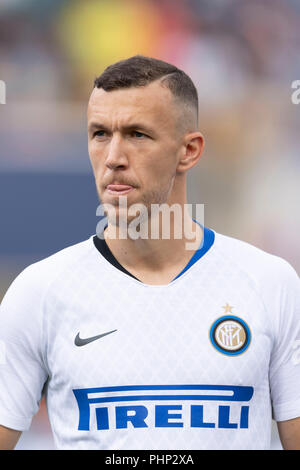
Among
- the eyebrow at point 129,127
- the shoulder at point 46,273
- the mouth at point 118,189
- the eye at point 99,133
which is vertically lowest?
the shoulder at point 46,273

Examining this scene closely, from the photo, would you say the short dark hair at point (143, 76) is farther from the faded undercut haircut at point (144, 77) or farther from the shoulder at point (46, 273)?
the shoulder at point (46, 273)

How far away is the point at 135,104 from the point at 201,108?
6.00 metres

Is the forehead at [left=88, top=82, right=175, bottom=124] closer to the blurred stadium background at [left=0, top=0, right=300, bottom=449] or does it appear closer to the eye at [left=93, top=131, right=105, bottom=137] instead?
the eye at [left=93, top=131, right=105, bottom=137]

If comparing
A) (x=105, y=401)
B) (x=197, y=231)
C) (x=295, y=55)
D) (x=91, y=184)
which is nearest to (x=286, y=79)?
(x=295, y=55)

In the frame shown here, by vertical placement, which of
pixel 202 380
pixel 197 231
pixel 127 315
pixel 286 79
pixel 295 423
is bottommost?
pixel 295 423

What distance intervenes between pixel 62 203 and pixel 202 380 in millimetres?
5349

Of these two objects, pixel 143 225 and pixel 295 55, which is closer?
pixel 143 225

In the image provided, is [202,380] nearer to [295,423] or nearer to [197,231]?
[295,423]

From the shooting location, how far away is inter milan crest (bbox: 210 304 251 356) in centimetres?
288

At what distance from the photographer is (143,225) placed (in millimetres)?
2934

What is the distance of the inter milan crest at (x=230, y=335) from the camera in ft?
9.46

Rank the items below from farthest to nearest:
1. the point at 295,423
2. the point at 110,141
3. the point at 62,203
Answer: the point at 62,203, the point at 295,423, the point at 110,141

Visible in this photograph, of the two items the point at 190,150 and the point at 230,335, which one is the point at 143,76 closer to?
the point at 190,150

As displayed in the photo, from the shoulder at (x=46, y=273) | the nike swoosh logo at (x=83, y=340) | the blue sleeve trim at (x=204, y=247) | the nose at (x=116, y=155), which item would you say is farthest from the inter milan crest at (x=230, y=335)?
the nose at (x=116, y=155)
